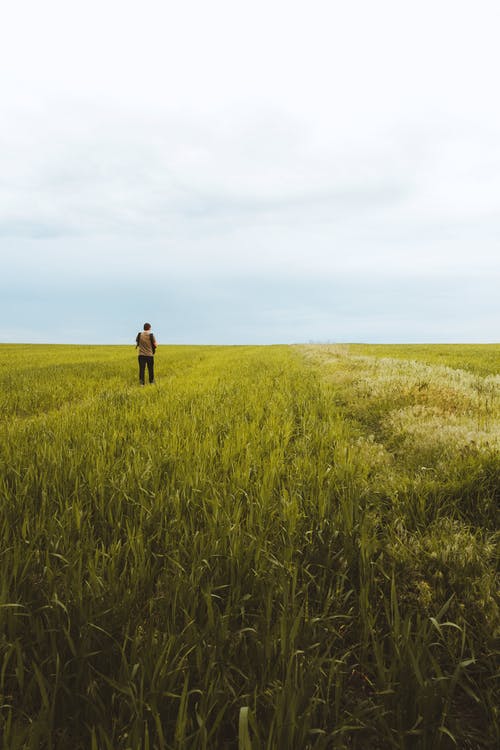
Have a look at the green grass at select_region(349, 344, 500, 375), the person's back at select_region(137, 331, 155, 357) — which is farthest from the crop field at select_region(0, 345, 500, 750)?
the green grass at select_region(349, 344, 500, 375)

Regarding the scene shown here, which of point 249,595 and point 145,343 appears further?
point 145,343

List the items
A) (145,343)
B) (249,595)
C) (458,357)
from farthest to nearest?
(458,357) < (145,343) < (249,595)

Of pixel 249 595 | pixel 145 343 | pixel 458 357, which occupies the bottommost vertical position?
pixel 249 595

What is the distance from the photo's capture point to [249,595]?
2188 millimetres

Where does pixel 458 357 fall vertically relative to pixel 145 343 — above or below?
below

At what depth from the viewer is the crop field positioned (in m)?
1.64

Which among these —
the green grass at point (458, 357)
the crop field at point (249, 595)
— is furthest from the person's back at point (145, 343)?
the green grass at point (458, 357)

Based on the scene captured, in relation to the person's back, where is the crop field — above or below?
below

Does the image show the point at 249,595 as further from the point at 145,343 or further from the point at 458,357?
the point at 458,357

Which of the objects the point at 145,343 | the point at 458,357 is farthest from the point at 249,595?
the point at 458,357

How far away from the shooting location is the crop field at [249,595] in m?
1.64

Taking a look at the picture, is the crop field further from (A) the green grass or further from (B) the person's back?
(A) the green grass

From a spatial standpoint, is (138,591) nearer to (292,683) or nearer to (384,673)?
(292,683)

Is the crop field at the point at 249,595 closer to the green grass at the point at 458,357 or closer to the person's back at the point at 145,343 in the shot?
the person's back at the point at 145,343
